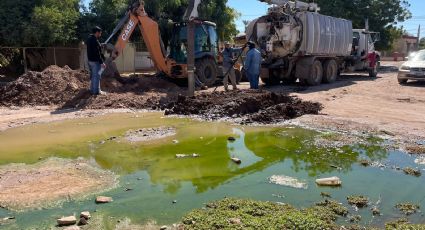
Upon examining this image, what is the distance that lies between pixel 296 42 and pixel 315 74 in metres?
2.02

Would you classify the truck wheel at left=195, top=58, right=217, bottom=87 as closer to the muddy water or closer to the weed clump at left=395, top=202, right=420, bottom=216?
the muddy water

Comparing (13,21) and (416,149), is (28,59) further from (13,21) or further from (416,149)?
(416,149)

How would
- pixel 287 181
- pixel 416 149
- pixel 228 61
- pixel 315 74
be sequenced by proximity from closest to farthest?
pixel 287 181, pixel 416 149, pixel 228 61, pixel 315 74

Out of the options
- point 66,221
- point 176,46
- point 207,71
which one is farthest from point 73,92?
point 66,221

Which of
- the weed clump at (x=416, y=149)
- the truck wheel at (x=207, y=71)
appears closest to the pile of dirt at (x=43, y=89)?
the truck wheel at (x=207, y=71)

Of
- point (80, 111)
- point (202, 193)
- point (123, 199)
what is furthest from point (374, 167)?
point (80, 111)

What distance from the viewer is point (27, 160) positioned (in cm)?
686

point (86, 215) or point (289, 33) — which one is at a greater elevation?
point (289, 33)

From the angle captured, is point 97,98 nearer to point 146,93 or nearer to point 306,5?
point 146,93

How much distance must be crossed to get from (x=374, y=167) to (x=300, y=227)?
2.75m

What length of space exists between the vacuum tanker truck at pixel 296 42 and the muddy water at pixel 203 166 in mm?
8448

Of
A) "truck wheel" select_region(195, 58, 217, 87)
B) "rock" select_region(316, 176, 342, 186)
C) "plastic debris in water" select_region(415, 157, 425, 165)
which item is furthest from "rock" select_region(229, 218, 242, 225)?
"truck wheel" select_region(195, 58, 217, 87)

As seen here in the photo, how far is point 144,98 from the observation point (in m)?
13.0

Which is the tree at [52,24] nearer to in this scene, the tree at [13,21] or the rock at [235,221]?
the tree at [13,21]
